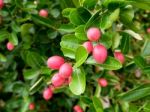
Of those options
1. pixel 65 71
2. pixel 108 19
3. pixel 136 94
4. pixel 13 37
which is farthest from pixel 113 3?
pixel 13 37

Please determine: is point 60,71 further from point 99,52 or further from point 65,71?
point 99,52

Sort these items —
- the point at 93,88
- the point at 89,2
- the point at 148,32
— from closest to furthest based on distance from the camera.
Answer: the point at 89,2
the point at 93,88
the point at 148,32

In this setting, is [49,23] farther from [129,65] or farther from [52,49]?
[129,65]

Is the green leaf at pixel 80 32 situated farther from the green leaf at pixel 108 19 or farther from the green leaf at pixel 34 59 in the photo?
the green leaf at pixel 34 59

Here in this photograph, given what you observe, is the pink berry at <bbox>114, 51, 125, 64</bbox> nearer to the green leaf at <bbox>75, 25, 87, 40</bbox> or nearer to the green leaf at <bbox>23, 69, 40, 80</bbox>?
the green leaf at <bbox>75, 25, 87, 40</bbox>

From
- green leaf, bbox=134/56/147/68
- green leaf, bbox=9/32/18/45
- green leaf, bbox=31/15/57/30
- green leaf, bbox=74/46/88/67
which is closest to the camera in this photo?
green leaf, bbox=74/46/88/67

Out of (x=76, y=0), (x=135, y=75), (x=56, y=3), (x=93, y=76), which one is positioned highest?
(x=76, y=0)

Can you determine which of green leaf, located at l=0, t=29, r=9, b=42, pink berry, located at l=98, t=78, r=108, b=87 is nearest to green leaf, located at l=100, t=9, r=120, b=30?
pink berry, located at l=98, t=78, r=108, b=87

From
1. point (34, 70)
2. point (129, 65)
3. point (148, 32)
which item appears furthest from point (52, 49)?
point (148, 32)
